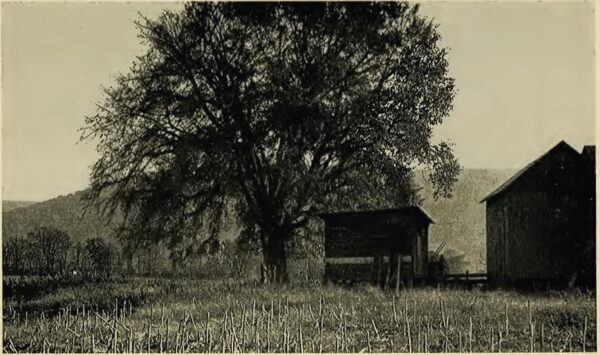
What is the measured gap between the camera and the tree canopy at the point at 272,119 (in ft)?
37.6

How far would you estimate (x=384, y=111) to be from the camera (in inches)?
464

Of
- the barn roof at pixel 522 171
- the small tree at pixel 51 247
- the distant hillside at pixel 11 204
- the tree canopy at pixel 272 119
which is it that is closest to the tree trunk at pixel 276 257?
the tree canopy at pixel 272 119

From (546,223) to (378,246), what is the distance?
2.32 meters

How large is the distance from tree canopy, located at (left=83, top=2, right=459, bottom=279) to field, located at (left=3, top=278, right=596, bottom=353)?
97 cm

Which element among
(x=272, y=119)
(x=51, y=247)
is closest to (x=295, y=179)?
(x=272, y=119)

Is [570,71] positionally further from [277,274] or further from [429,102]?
[277,274]

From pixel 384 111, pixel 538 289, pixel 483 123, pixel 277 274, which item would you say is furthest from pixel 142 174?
pixel 538 289

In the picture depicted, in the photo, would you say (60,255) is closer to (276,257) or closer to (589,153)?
(276,257)

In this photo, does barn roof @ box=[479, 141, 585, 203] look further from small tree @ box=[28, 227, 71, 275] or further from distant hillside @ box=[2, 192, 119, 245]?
small tree @ box=[28, 227, 71, 275]

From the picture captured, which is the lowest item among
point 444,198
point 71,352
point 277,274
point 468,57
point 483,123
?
point 71,352

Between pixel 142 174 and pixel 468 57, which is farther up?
pixel 468 57

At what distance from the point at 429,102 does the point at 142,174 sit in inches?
140

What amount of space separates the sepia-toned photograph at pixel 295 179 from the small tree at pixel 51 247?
0.09ft

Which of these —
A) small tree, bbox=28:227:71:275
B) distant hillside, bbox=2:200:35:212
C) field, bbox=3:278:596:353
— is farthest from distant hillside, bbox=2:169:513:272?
field, bbox=3:278:596:353
